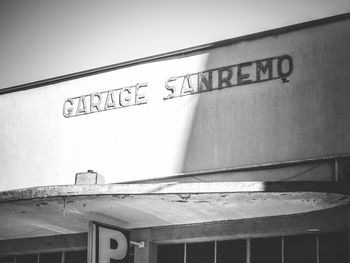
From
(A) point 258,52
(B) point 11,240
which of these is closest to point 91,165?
(B) point 11,240

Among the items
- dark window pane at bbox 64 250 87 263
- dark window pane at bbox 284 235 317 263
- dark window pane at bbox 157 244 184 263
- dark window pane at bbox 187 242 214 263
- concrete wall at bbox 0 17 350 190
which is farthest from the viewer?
dark window pane at bbox 64 250 87 263

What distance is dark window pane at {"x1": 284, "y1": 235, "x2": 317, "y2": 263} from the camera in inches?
480

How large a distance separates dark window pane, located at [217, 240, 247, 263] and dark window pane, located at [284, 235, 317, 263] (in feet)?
2.86

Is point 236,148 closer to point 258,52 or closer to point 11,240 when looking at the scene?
point 258,52

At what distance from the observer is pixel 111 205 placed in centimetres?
1134

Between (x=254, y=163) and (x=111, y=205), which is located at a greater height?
(x=254, y=163)

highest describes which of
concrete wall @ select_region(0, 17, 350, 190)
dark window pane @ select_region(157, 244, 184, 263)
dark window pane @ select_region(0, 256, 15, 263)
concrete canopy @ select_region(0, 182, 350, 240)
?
concrete wall @ select_region(0, 17, 350, 190)

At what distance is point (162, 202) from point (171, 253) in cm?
283

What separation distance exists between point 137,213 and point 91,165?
3.24 m

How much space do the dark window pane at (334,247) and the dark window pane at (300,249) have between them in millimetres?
158

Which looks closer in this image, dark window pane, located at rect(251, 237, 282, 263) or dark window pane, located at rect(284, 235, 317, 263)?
dark window pane, located at rect(284, 235, 317, 263)

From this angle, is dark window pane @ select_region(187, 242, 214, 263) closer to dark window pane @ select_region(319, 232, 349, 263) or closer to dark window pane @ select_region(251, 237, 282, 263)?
dark window pane @ select_region(251, 237, 282, 263)

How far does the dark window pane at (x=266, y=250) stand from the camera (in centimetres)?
1249

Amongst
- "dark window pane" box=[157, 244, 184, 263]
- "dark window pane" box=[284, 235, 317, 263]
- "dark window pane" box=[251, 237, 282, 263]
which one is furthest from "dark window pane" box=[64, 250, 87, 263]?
"dark window pane" box=[284, 235, 317, 263]
